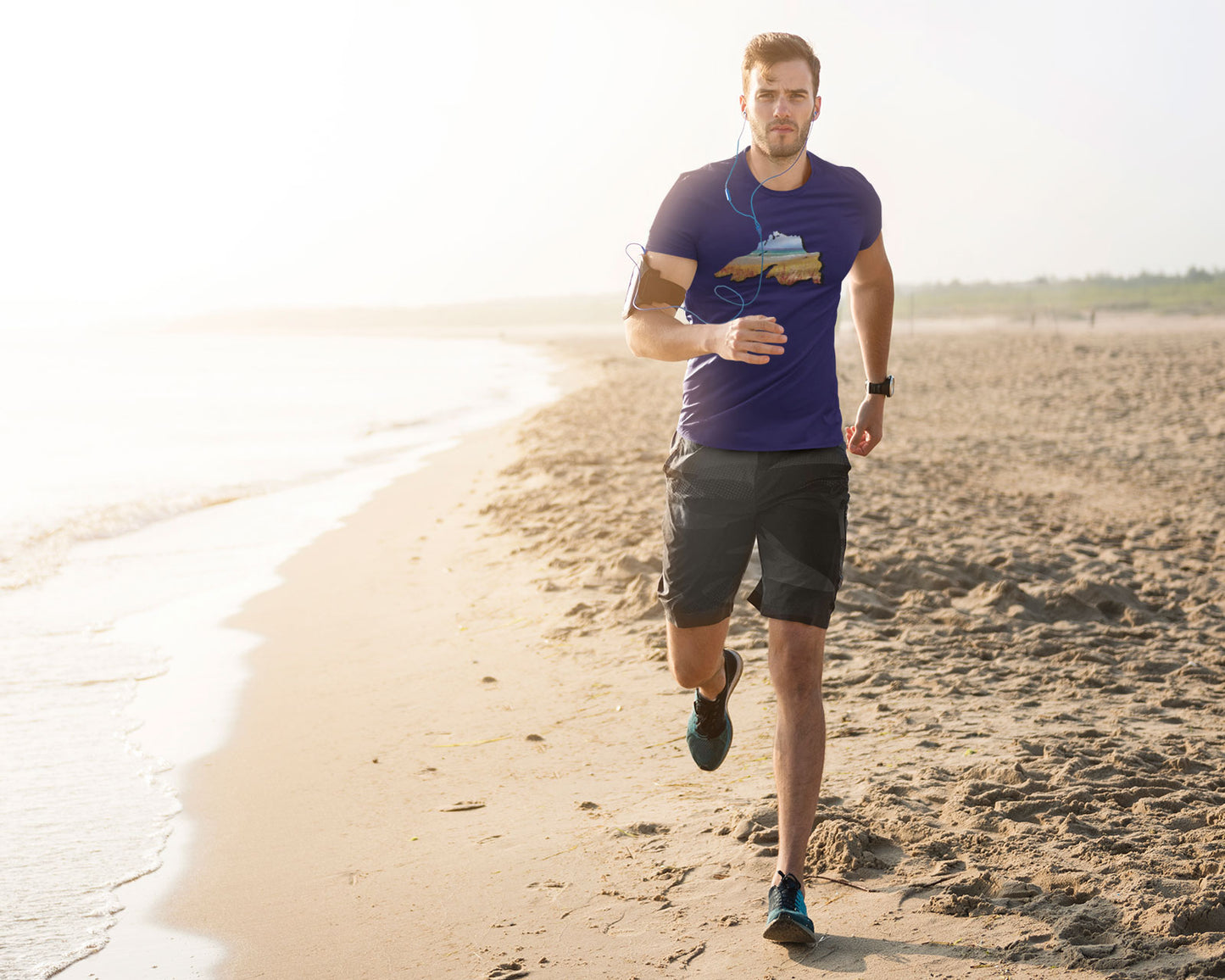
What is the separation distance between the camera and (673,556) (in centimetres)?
303

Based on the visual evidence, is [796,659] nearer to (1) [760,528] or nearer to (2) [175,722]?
(1) [760,528]

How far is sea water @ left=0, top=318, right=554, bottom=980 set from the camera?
3326mm

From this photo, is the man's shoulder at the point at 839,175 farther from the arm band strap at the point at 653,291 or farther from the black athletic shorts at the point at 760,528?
the black athletic shorts at the point at 760,528

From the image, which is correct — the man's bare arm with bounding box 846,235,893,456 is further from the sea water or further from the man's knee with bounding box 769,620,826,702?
the sea water

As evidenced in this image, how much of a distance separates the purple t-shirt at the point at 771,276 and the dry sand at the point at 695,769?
1.16 meters

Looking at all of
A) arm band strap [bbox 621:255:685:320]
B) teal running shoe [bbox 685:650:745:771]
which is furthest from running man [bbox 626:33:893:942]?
teal running shoe [bbox 685:650:745:771]

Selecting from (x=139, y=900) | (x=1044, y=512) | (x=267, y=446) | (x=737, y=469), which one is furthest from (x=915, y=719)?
(x=267, y=446)

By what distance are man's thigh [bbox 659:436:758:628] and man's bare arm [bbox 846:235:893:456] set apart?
44cm

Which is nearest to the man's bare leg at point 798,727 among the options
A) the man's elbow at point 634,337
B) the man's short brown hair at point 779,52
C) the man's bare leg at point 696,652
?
the man's bare leg at point 696,652

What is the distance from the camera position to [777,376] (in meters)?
2.88

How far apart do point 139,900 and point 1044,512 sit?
6.93m

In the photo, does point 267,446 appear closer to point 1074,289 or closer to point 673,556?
point 673,556

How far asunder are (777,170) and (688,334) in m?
0.52

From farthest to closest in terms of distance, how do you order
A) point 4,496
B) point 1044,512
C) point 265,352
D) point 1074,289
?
point 1074,289 → point 265,352 → point 4,496 → point 1044,512
